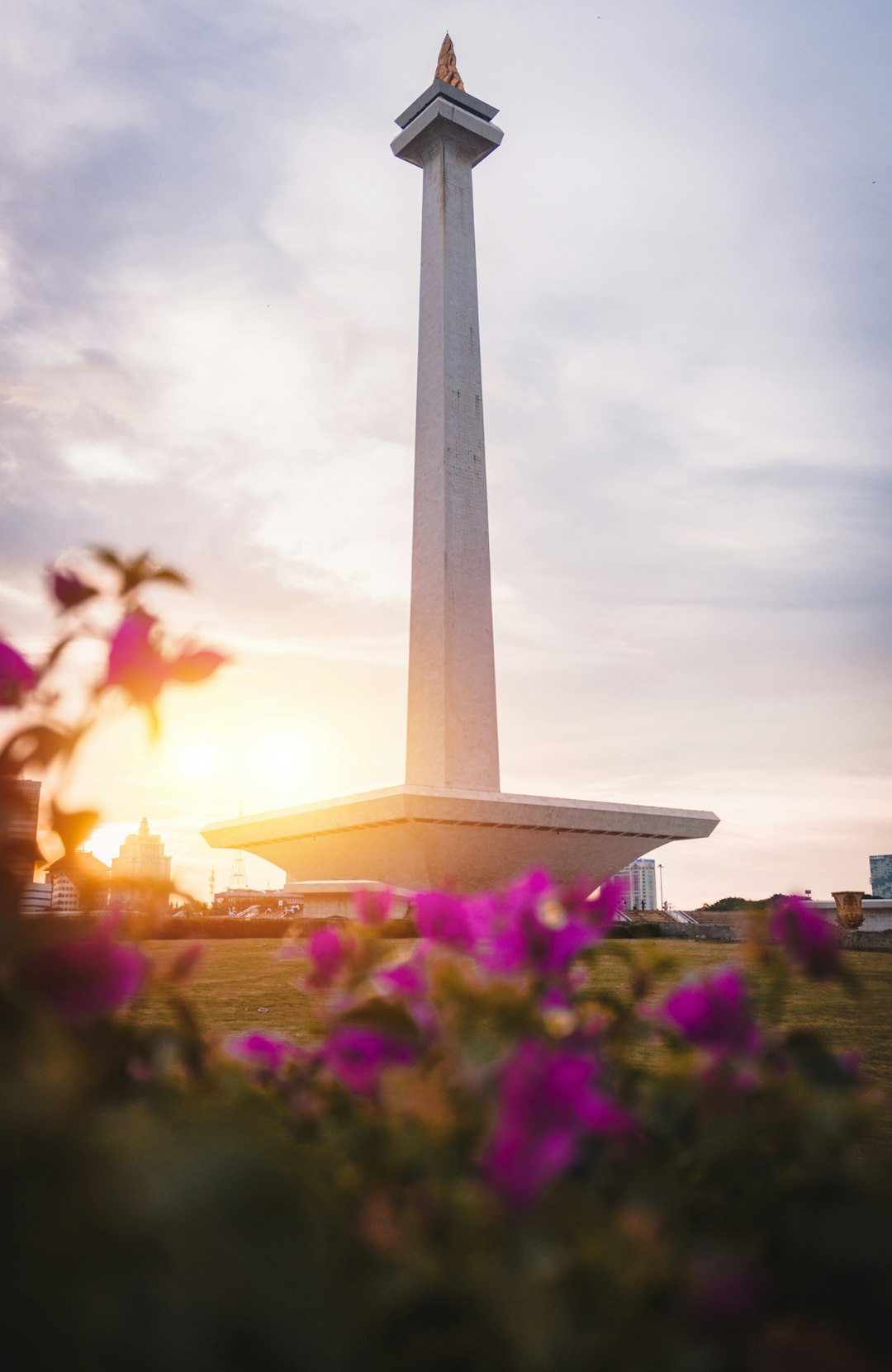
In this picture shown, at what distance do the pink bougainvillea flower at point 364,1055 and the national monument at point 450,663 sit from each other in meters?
18.7

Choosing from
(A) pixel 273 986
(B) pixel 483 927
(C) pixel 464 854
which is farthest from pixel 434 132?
(B) pixel 483 927

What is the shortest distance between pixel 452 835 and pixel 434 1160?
68.6 ft

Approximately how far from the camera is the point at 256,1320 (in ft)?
2.13

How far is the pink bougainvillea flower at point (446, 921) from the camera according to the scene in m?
1.31

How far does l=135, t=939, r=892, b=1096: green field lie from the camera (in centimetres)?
562

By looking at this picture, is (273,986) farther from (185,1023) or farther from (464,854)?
(464,854)

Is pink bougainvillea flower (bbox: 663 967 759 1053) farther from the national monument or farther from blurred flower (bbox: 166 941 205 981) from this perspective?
the national monument

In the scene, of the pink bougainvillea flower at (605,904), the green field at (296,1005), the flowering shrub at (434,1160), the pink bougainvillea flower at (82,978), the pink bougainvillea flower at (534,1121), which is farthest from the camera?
the green field at (296,1005)

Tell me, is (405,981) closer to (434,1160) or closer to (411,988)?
(411,988)

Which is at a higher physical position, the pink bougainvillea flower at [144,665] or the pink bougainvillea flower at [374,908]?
the pink bougainvillea flower at [144,665]

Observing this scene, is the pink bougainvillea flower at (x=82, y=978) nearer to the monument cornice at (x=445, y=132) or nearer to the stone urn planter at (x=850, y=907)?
the stone urn planter at (x=850, y=907)

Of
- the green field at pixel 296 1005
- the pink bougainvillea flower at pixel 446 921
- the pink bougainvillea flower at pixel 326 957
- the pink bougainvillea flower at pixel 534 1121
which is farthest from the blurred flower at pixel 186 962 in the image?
the green field at pixel 296 1005

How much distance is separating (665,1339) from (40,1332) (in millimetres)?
442

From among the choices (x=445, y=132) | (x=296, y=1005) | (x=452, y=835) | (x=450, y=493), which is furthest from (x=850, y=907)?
(x=445, y=132)
